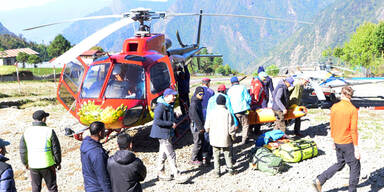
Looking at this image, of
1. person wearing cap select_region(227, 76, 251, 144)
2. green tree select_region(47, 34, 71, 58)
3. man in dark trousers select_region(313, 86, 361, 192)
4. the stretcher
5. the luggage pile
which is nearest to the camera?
man in dark trousers select_region(313, 86, 361, 192)

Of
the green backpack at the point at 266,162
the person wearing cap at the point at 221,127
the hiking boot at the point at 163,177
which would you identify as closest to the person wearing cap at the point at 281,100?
the green backpack at the point at 266,162

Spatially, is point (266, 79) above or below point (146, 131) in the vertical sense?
above

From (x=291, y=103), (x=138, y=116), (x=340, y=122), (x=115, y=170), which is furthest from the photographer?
(x=291, y=103)

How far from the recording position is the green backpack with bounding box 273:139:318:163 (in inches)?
264

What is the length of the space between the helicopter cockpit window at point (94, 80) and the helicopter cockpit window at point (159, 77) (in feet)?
4.07

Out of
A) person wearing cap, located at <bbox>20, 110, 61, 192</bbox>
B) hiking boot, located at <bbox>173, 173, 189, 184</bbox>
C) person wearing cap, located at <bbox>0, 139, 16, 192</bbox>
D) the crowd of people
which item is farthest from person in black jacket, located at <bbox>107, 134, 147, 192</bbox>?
hiking boot, located at <bbox>173, 173, 189, 184</bbox>

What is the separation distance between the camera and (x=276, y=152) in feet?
22.9

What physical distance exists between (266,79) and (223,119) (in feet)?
12.5

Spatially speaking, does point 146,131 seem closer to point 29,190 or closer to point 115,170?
point 29,190

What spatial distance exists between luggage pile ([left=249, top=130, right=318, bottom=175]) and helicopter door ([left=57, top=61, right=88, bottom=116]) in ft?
16.4

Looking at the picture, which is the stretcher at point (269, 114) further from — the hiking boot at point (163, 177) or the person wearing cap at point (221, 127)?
the hiking boot at point (163, 177)

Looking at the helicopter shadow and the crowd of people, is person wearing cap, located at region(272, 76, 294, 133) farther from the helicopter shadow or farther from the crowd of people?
the helicopter shadow

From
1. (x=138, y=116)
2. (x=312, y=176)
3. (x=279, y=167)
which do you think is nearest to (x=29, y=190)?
(x=138, y=116)

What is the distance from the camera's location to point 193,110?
6516 millimetres
